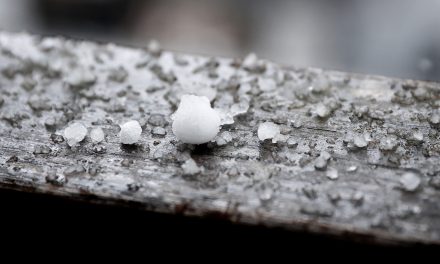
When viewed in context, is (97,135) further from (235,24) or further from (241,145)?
(235,24)

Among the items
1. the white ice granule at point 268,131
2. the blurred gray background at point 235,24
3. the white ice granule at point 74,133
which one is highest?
the blurred gray background at point 235,24

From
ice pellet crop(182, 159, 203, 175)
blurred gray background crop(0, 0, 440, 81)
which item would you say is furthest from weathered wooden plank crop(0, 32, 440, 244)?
blurred gray background crop(0, 0, 440, 81)

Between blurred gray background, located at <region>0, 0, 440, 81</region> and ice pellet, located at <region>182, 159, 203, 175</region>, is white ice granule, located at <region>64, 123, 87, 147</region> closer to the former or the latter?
ice pellet, located at <region>182, 159, 203, 175</region>

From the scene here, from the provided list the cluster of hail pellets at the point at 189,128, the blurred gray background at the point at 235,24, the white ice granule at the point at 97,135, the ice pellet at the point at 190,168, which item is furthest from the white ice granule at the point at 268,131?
the blurred gray background at the point at 235,24

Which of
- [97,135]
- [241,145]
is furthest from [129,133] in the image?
[241,145]

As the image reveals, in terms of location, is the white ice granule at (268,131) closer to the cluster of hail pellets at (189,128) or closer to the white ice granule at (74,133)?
the cluster of hail pellets at (189,128)

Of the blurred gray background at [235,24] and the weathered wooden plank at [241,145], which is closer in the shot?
the weathered wooden plank at [241,145]
